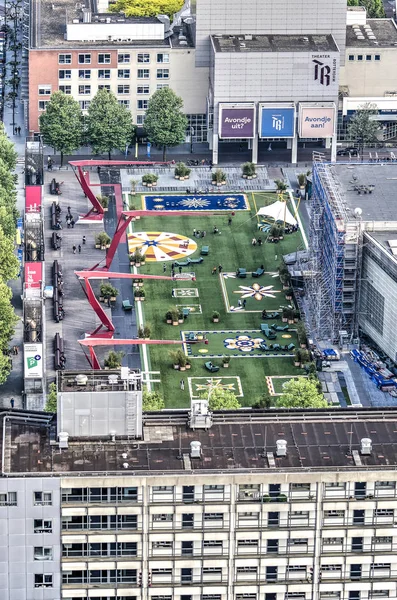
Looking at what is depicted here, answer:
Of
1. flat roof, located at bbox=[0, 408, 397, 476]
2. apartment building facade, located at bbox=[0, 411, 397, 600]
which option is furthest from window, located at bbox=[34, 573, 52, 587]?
flat roof, located at bbox=[0, 408, 397, 476]

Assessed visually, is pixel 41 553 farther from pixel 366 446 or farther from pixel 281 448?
pixel 366 446

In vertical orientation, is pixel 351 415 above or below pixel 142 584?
above

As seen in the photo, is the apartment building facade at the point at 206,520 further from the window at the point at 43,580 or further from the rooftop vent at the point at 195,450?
the rooftop vent at the point at 195,450

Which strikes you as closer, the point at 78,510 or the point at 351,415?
the point at 78,510

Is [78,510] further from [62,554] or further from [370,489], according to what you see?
[370,489]

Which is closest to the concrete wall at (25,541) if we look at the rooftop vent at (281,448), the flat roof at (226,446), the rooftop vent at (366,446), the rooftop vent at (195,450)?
the flat roof at (226,446)

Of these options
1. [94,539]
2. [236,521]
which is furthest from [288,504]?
[94,539]

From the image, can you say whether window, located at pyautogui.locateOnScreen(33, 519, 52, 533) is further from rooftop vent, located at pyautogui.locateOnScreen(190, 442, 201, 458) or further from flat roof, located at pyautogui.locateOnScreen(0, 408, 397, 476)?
rooftop vent, located at pyautogui.locateOnScreen(190, 442, 201, 458)

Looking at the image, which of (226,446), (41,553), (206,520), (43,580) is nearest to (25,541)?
(41,553)
